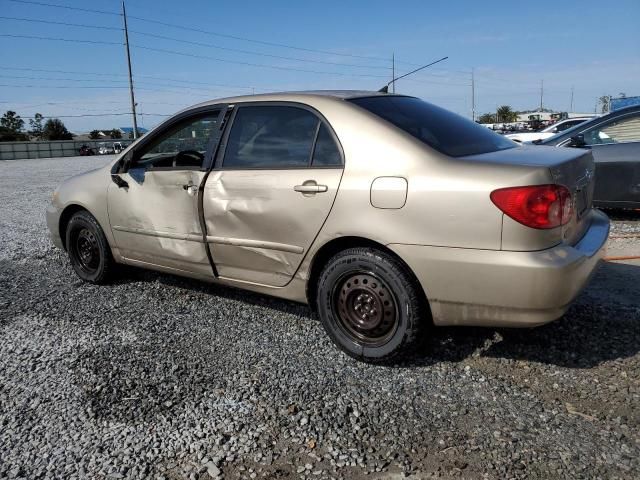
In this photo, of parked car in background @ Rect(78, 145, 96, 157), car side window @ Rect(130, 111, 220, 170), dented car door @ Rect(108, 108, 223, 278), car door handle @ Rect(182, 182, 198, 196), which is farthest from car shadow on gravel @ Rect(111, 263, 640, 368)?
parked car in background @ Rect(78, 145, 96, 157)

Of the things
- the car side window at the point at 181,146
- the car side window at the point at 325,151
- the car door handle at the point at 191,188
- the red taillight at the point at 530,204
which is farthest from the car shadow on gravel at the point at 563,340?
the car side window at the point at 181,146

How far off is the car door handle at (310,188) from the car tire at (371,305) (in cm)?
40

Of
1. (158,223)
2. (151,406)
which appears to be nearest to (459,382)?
(151,406)

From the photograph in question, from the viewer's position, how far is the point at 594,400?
2.66 meters

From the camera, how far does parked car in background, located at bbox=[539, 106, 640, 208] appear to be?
6367 mm

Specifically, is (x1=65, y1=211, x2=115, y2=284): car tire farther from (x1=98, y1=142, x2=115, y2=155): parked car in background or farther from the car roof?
(x1=98, y1=142, x2=115, y2=155): parked car in background

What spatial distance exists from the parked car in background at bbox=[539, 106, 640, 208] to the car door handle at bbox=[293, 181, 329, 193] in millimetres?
4793

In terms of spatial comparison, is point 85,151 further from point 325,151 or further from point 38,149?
point 325,151

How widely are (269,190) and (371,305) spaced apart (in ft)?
3.20

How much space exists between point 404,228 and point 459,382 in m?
0.90

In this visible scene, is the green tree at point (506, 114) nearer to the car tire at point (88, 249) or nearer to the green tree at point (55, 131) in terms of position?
the green tree at point (55, 131)

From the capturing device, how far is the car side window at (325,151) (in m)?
3.16

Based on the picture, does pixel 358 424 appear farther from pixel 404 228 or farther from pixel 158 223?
pixel 158 223

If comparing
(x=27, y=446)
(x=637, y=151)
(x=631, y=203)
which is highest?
(x=637, y=151)
